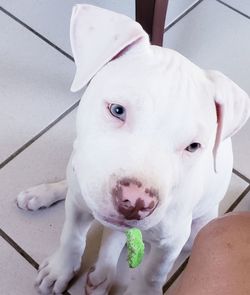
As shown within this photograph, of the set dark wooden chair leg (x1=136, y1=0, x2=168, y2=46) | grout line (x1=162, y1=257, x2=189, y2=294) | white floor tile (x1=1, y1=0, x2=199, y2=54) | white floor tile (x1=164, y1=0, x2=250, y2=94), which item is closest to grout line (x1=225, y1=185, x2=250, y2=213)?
grout line (x1=162, y1=257, x2=189, y2=294)

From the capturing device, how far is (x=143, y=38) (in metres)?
0.87

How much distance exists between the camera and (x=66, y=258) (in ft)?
3.78

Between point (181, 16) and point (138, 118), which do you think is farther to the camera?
point (181, 16)

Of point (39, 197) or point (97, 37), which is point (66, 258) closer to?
point (39, 197)

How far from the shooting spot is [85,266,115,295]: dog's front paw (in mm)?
1149

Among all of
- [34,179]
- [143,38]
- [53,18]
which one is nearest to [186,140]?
[143,38]

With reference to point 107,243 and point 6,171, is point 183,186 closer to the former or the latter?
point 107,243

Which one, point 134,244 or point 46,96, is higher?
point 134,244

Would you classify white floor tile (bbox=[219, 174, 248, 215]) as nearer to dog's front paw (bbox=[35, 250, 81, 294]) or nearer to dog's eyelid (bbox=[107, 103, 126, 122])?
dog's front paw (bbox=[35, 250, 81, 294])

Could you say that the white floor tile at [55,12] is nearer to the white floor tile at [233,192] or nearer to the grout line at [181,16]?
the grout line at [181,16]

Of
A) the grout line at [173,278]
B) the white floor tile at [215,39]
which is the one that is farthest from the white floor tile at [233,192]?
the white floor tile at [215,39]

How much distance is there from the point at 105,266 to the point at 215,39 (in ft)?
2.53

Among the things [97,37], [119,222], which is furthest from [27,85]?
[119,222]

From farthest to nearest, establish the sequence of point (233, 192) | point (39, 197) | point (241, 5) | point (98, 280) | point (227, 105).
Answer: point (241, 5), point (233, 192), point (39, 197), point (98, 280), point (227, 105)
